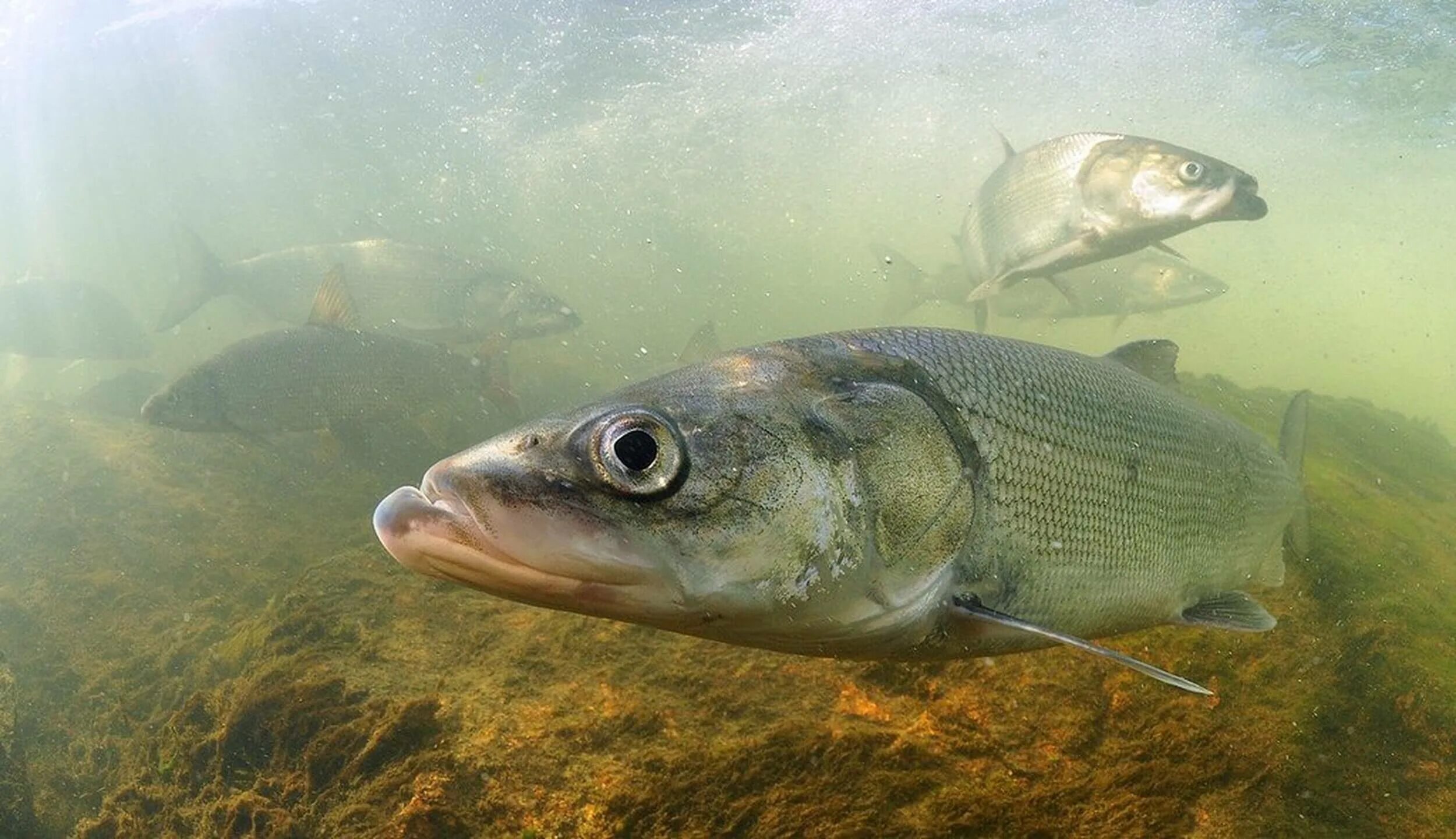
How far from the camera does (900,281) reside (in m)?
14.8

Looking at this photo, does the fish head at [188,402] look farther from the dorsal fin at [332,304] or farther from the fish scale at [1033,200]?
the fish scale at [1033,200]

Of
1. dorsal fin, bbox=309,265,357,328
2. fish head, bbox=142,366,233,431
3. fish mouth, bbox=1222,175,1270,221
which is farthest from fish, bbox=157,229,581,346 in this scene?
fish mouth, bbox=1222,175,1270,221

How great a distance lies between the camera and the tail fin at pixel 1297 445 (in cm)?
400

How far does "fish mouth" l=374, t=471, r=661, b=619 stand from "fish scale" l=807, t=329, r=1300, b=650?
99 cm

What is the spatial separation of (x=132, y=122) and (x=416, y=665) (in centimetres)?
4847

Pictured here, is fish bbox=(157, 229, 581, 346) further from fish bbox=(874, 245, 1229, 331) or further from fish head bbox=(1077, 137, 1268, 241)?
fish head bbox=(1077, 137, 1268, 241)

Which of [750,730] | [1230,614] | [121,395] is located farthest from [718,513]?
[121,395]

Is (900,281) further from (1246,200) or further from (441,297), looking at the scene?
(1246,200)

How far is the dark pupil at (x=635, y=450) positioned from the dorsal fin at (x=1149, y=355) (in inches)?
102

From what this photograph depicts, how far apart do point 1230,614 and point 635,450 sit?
2.58 m

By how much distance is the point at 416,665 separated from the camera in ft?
12.7

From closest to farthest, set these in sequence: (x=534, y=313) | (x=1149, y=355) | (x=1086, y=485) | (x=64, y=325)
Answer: (x=1086, y=485) < (x=1149, y=355) < (x=534, y=313) < (x=64, y=325)

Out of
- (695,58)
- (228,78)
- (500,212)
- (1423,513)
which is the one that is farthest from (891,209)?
(1423,513)

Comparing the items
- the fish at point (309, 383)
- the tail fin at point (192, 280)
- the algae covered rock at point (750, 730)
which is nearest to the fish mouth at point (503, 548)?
the algae covered rock at point (750, 730)
